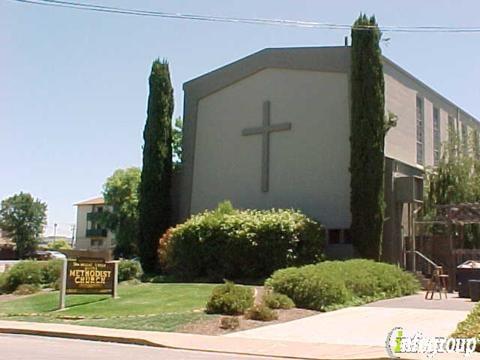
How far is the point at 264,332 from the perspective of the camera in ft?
51.9

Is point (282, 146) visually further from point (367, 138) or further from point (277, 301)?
point (277, 301)

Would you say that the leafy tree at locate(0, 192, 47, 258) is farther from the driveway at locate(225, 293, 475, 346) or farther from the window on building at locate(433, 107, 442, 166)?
the driveway at locate(225, 293, 475, 346)

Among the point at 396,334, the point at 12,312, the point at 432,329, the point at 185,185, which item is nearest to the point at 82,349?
the point at 396,334

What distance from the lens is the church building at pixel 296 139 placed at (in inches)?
1238

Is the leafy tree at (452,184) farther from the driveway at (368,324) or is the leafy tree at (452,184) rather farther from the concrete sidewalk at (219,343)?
the concrete sidewalk at (219,343)

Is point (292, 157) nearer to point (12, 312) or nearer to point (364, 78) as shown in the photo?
point (364, 78)

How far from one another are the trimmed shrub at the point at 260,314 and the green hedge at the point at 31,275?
12986mm

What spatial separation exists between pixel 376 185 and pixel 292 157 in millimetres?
5452

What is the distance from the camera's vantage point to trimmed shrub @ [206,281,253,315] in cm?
1812

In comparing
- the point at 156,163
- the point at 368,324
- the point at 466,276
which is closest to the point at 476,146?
the point at 466,276

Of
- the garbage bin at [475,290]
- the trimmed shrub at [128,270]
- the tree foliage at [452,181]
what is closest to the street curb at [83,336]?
the garbage bin at [475,290]

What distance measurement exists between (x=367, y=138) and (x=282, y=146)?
18.1 ft

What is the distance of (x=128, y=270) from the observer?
31047 mm

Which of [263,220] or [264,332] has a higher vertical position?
[263,220]
